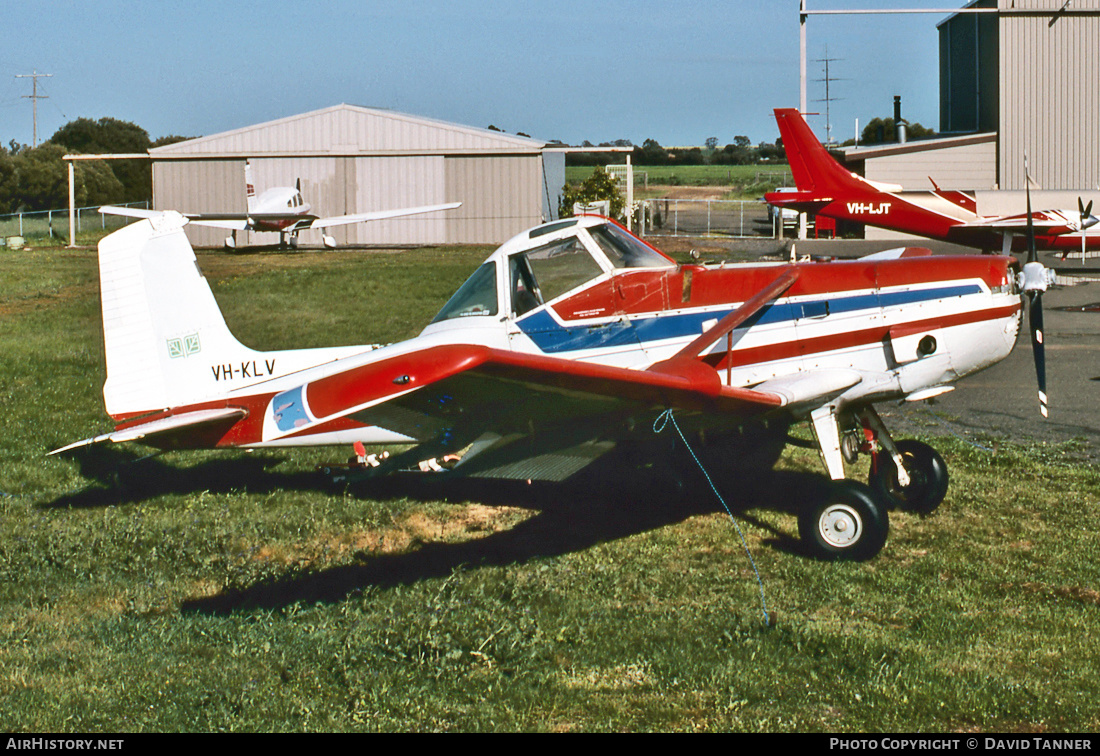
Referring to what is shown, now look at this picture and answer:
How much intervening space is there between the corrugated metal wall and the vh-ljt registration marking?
118 ft

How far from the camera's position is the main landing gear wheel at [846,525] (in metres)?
6.70

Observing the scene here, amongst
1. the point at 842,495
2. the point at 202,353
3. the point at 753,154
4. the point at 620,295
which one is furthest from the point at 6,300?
the point at 753,154

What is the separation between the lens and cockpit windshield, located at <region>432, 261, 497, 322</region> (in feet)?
24.3

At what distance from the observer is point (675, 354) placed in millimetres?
6988

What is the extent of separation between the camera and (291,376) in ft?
26.0

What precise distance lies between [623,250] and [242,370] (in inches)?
128

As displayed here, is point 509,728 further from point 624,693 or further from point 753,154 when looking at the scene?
point 753,154

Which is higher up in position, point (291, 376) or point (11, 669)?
point (291, 376)

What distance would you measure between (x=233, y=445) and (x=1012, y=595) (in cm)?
552

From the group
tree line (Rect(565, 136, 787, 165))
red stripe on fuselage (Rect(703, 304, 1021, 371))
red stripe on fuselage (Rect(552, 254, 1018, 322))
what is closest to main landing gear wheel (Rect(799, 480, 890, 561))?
red stripe on fuselage (Rect(703, 304, 1021, 371))

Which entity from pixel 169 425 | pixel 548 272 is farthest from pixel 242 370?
pixel 548 272

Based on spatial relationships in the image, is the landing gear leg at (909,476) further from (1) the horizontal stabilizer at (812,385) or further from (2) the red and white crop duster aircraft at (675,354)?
(1) the horizontal stabilizer at (812,385)

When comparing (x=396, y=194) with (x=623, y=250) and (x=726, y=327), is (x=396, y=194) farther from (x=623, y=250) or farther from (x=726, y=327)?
(x=726, y=327)

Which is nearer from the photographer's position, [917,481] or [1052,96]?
[917,481]
